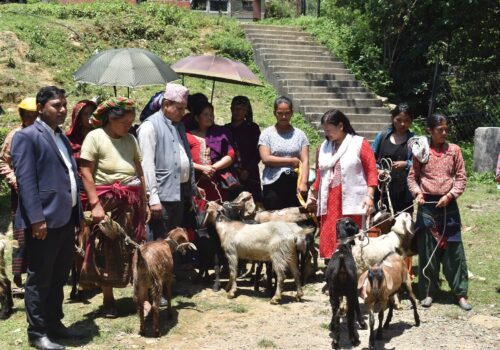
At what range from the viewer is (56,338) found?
5.21 m

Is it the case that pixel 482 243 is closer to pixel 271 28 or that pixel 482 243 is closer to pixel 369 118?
pixel 369 118

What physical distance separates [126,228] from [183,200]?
96 centimetres

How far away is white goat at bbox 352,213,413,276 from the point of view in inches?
232

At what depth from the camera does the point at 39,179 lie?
473 centimetres

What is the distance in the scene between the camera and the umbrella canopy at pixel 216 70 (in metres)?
7.87

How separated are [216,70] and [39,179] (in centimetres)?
365

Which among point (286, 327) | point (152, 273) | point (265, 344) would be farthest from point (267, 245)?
point (152, 273)

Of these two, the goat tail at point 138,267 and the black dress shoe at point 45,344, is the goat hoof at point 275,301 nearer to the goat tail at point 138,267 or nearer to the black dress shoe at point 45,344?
the goat tail at point 138,267

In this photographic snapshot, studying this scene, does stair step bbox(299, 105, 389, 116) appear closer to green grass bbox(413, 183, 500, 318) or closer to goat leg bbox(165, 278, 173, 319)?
green grass bbox(413, 183, 500, 318)

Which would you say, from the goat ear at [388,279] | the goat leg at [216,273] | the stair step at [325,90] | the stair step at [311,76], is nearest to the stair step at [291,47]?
the stair step at [311,76]

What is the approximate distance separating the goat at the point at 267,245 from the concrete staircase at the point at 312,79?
904 centimetres

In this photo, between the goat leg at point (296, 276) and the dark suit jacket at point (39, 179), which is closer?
the dark suit jacket at point (39, 179)

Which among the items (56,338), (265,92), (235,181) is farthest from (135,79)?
(265,92)

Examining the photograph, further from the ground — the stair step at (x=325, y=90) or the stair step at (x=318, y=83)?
the stair step at (x=318, y=83)
